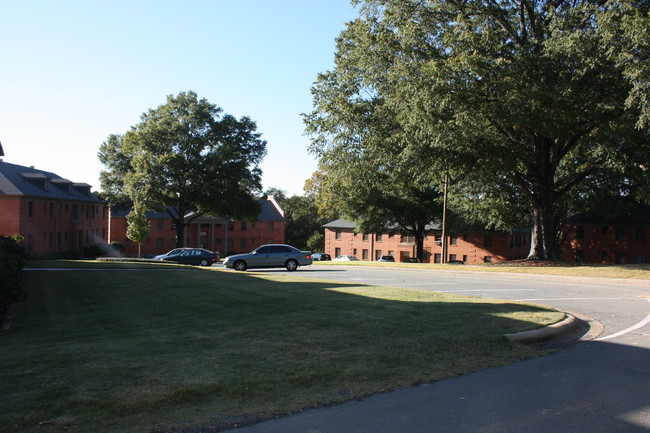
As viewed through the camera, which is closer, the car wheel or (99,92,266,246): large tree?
the car wheel

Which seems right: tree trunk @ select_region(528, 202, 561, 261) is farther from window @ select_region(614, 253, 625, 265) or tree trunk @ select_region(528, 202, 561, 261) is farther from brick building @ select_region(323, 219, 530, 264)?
window @ select_region(614, 253, 625, 265)

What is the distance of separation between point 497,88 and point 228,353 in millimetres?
19883

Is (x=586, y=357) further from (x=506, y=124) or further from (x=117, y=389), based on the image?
(x=506, y=124)

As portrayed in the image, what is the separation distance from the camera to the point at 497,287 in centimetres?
1770

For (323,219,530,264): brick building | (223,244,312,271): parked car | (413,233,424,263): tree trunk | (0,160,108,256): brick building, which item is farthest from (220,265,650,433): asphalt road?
(323,219,530,264): brick building

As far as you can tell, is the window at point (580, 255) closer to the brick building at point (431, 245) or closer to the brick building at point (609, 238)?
the brick building at point (609, 238)

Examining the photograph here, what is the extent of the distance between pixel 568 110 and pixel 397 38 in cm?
936

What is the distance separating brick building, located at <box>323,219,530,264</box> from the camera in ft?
213

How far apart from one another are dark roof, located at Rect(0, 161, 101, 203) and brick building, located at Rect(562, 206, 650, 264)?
185 ft

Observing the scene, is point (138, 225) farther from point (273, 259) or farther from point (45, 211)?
point (273, 259)

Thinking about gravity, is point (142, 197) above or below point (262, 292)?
above

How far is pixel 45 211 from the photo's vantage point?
47.6 m

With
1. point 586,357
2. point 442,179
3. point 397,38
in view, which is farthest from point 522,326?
point 442,179

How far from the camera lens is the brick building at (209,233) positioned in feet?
243
